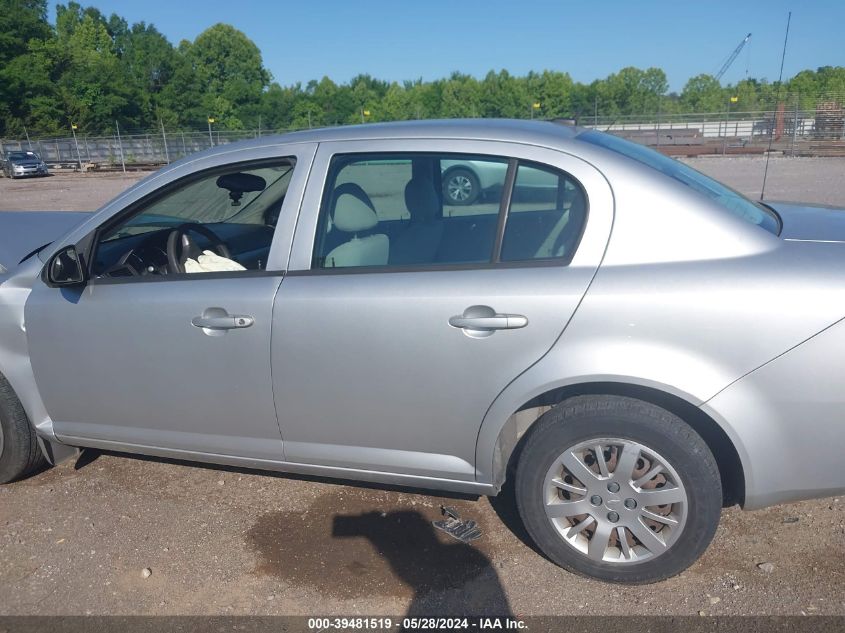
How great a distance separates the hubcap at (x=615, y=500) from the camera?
9.07 feet

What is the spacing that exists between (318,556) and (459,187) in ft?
5.81

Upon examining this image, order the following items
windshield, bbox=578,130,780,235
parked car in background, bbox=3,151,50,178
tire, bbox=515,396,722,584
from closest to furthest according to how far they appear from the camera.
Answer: tire, bbox=515,396,722,584 → windshield, bbox=578,130,780,235 → parked car in background, bbox=3,151,50,178

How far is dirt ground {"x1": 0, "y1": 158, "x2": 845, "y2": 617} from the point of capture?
2.90 metres

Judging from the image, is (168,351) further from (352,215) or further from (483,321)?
(483,321)

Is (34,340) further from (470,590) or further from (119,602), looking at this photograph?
(470,590)

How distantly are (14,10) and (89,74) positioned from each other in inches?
346

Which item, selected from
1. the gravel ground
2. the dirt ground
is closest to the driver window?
the dirt ground

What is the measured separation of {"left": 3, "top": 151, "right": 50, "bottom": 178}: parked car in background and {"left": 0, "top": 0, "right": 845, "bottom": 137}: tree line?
21.2 metres

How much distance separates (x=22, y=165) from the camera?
1529 inches

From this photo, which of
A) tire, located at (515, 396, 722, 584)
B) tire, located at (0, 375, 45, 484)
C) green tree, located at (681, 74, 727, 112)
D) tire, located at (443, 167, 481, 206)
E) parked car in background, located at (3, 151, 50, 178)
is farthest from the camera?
green tree, located at (681, 74, 727, 112)

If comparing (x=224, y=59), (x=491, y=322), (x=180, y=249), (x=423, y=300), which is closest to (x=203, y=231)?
(x=180, y=249)

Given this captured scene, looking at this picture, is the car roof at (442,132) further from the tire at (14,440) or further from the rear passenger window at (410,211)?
the tire at (14,440)

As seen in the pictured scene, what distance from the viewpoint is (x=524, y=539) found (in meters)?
3.32

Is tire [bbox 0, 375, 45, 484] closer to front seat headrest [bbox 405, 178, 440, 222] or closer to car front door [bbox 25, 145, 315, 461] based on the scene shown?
car front door [bbox 25, 145, 315, 461]
